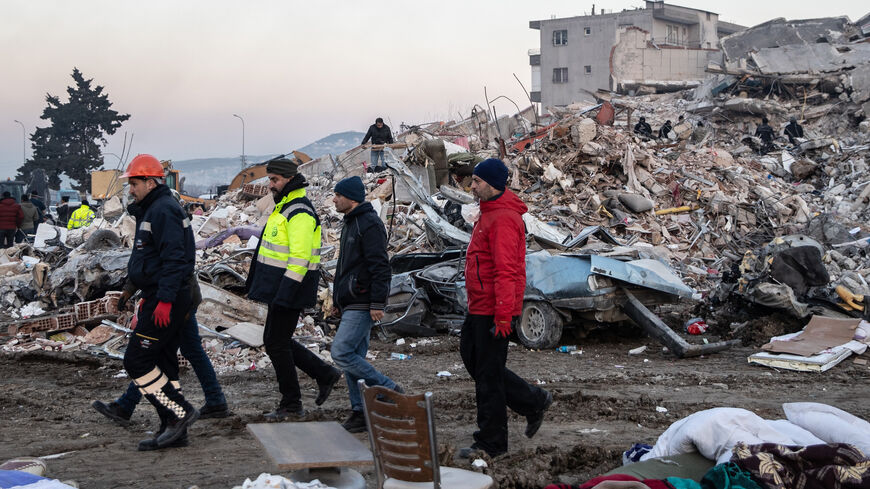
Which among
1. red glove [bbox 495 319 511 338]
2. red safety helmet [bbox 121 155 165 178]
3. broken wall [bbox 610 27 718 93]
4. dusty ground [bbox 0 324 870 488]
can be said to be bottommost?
dusty ground [bbox 0 324 870 488]

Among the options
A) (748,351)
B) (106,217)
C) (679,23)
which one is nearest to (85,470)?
(748,351)

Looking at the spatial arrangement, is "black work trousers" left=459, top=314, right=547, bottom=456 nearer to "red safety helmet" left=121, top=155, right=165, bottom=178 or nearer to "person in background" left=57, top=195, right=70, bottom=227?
"red safety helmet" left=121, top=155, right=165, bottom=178

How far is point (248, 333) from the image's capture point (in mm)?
8844

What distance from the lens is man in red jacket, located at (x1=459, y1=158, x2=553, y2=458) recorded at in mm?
4477

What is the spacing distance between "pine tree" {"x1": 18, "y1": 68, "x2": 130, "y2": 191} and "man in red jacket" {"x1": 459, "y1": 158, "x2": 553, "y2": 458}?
146 feet

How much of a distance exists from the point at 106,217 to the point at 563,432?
16823 millimetres

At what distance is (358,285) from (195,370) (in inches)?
56.4

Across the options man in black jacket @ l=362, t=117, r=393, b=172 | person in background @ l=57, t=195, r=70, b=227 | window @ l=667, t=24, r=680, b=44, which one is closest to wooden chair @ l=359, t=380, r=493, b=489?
man in black jacket @ l=362, t=117, r=393, b=172

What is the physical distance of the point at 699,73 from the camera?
46.3 metres

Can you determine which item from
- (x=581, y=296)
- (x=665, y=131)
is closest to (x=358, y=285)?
(x=581, y=296)

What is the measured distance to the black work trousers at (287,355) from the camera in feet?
17.5

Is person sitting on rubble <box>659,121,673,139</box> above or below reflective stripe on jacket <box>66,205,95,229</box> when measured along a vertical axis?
above

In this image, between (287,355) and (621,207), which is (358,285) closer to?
(287,355)

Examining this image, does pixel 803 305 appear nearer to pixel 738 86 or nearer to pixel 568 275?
pixel 568 275
